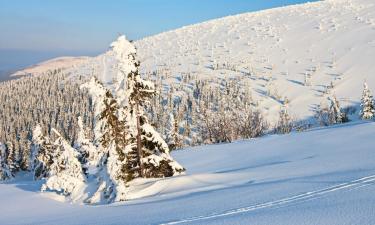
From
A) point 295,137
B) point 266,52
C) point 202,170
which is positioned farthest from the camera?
point 266,52

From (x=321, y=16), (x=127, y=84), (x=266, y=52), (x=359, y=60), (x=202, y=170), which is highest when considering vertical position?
(x=321, y=16)

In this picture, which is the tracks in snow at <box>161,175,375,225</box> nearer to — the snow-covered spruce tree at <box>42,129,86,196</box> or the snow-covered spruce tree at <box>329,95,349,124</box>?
the snow-covered spruce tree at <box>42,129,86,196</box>

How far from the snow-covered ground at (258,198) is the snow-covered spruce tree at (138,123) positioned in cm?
166

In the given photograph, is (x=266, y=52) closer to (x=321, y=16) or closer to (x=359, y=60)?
(x=321, y=16)

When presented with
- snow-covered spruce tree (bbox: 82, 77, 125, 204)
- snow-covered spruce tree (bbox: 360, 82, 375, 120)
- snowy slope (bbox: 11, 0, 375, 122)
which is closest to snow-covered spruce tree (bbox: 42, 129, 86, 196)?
snow-covered spruce tree (bbox: 82, 77, 125, 204)

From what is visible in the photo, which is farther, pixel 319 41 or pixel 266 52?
pixel 266 52

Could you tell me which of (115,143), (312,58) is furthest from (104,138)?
(312,58)

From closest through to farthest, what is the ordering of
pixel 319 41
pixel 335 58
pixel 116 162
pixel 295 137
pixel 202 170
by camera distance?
pixel 116 162
pixel 202 170
pixel 295 137
pixel 335 58
pixel 319 41

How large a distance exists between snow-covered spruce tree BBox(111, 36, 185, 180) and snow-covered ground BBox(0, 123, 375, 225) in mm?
1663

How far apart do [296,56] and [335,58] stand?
1944 centimetres

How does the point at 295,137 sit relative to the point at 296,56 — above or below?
below

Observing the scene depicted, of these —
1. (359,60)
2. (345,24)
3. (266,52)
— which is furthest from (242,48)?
(359,60)

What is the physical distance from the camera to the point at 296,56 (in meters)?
177

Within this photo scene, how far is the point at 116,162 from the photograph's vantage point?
68.1 ft
